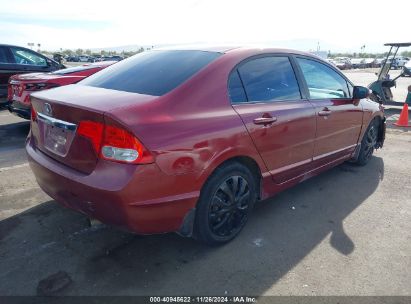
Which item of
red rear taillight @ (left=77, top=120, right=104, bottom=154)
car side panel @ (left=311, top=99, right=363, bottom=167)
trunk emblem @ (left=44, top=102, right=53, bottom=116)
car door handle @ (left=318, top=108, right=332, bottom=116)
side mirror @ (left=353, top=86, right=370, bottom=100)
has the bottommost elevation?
car side panel @ (left=311, top=99, right=363, bottom=167)

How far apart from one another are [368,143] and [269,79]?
2679 millimetres

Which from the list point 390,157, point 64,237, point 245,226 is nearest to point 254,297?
point 245,226

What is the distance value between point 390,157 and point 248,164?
3803mm

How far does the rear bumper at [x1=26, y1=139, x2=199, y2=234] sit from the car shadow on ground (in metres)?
0.39

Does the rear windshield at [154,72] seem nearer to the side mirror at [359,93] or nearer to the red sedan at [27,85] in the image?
the side mirror at [359,93]

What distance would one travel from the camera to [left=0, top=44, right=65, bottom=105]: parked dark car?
28.3ft

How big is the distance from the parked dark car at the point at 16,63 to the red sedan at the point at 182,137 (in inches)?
260

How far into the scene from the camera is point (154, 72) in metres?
3.00

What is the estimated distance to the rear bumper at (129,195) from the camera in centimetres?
230

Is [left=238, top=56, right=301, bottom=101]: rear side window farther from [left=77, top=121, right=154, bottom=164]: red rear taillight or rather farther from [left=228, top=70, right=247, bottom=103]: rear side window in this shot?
[left=77, top=121, right=154, bottom=164]: red rear taillight

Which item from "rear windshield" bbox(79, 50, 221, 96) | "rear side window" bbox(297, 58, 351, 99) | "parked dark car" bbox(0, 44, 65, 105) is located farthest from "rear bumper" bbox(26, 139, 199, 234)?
"parked dark car" bbox(0, 44, 65, 105)

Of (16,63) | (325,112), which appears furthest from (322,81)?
(16,63)

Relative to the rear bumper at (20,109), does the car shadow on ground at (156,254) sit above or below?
below

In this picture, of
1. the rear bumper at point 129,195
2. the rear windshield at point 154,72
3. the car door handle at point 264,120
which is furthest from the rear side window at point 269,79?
the rear bumper at point 129,195
